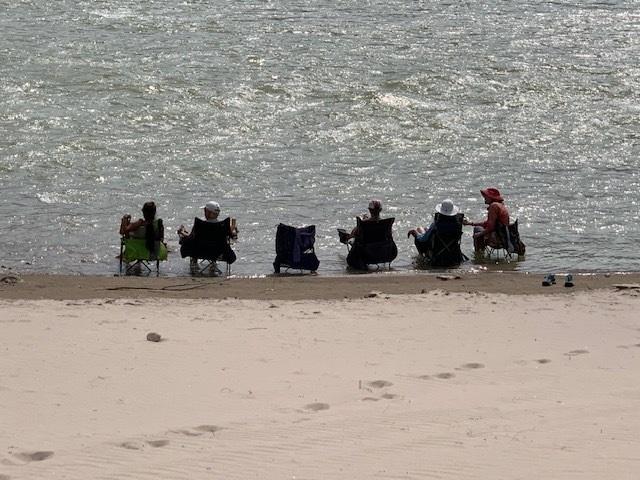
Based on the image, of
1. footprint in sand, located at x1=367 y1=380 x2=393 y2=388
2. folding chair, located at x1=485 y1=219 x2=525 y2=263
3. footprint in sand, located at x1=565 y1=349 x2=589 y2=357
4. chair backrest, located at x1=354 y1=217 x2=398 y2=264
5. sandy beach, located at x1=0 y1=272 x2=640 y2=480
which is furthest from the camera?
folding chair, located at x1=485 y1=219 x2=525 y2=263

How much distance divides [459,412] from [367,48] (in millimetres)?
18311

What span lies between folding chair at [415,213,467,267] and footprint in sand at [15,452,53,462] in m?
7.64

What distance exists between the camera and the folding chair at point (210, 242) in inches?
585

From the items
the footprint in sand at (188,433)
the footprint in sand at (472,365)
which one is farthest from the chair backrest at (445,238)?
the footprint in sand at (188,433)

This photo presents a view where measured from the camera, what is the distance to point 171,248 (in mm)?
16031

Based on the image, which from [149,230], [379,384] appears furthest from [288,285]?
[379,384]

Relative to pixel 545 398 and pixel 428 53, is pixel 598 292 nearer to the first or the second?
pixel 545 398

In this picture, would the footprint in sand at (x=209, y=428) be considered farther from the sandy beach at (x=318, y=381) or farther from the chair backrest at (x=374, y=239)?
the chair backrest at (x=374, y=239)

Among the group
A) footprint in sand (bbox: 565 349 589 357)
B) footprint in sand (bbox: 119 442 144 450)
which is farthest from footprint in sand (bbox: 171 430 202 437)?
footprint in sand (bbox: 565 349 589 357)

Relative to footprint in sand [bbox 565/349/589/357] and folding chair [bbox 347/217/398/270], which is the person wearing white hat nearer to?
folding chair [bbox 347/217/398/270]

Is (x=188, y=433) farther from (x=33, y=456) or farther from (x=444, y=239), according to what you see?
(x=444, y=239)

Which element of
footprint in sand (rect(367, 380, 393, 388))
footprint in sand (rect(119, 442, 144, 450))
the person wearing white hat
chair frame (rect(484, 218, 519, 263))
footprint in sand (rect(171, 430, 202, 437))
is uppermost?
the person wearing white hat

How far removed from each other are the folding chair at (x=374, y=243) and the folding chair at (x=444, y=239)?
49cm

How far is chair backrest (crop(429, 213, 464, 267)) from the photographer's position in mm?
15359
